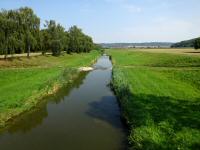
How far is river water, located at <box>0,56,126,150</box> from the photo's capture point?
16.1m

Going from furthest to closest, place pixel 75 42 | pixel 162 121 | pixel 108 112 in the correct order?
1. pixel 75 42
2. pixel 108 112
3. pixel 162 121

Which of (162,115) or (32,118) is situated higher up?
(162,115)

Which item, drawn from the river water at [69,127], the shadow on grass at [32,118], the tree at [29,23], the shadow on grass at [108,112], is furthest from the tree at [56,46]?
the shadow on grass at [108,112]

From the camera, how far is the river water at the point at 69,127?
1609 centimetres

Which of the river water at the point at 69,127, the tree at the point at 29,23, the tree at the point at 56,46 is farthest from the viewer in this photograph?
the tree at the point at 56,46

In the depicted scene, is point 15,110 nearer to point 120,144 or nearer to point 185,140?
point 120,144

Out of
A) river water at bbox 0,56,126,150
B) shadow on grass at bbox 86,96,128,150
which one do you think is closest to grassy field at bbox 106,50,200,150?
shadow on grass at bbox 86,96,128,150

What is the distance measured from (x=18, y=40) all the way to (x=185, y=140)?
5148 centimetres

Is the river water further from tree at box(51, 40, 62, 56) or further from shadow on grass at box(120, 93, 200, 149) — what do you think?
tree at box(51, 40, 62, 56)

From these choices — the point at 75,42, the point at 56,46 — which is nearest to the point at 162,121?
the point at 56,46

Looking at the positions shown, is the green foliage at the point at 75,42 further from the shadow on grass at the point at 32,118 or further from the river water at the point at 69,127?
the river water at the point at 69,127

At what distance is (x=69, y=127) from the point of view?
19.4 metres

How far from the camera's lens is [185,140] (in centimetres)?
1471

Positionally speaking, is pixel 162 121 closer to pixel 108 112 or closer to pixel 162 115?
pixel 162 115
